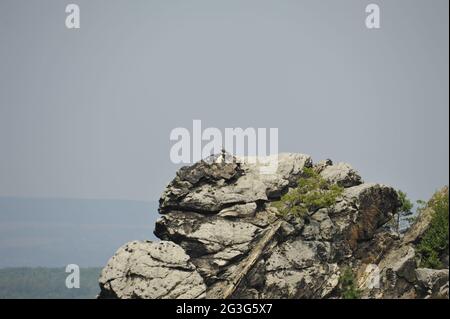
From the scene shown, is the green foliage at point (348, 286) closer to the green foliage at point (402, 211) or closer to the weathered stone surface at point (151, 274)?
the green foliage at point (402, 211)

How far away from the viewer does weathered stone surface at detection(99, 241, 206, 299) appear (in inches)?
2581

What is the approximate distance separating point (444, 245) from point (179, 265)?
2514 centimetres

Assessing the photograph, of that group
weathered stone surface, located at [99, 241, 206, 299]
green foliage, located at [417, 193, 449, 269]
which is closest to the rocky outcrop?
weathered stone surface, located at [99, 241, 206, 299]

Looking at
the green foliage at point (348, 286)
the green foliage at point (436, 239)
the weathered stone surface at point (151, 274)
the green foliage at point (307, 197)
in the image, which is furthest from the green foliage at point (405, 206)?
the weathered stone surface at point (151, 274)

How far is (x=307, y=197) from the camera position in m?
73.7

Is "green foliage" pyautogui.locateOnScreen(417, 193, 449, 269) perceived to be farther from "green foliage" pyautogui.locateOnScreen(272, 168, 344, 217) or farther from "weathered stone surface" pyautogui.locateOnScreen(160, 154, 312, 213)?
"weathered stone surface" pyautogui.locateOnScreen(160, 154, 312, 213)

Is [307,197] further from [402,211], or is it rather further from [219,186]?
[402,211]

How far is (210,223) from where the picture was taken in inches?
2793

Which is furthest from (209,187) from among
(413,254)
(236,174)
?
(413,254)

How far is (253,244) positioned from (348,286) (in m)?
9.40

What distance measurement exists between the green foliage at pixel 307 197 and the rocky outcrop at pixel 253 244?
0.68m
